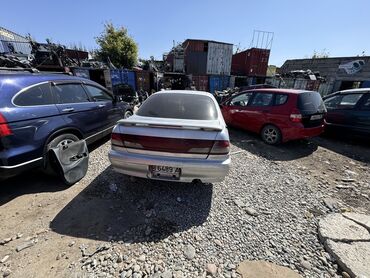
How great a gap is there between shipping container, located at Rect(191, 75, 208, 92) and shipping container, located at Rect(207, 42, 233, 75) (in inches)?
119

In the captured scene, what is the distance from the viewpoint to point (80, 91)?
13.5 feet

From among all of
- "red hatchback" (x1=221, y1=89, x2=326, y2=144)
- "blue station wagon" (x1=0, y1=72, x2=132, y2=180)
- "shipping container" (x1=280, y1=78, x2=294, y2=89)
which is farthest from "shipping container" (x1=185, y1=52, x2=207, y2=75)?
"blue station wagon" (x1=0, y1=72, x2=132, y2=180)

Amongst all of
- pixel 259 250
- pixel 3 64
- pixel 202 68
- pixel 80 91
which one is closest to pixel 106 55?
pixel 202 68

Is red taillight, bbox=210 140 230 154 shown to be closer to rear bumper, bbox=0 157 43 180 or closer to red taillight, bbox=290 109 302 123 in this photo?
rear bumper, bbox=0 157 43 180

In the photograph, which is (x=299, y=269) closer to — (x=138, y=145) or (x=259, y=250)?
(x=259, y=250)

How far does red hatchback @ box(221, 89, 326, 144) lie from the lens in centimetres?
485

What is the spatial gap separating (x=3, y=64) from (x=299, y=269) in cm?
1042

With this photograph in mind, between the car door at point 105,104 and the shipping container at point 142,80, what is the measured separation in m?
9.43

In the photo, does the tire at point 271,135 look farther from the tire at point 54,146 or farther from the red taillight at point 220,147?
the tire at point 54,146

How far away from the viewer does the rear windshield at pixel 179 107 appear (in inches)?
117

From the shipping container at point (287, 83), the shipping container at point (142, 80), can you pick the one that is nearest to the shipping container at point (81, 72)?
the shipping container at point (142, 80)

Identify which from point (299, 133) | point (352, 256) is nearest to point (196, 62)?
point (299, 133)

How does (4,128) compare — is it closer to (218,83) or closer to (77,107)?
(77,107)

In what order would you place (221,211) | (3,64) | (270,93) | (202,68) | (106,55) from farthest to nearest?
(106,55) < (202,68) < (3,64) < (270,93) < (221,211)
